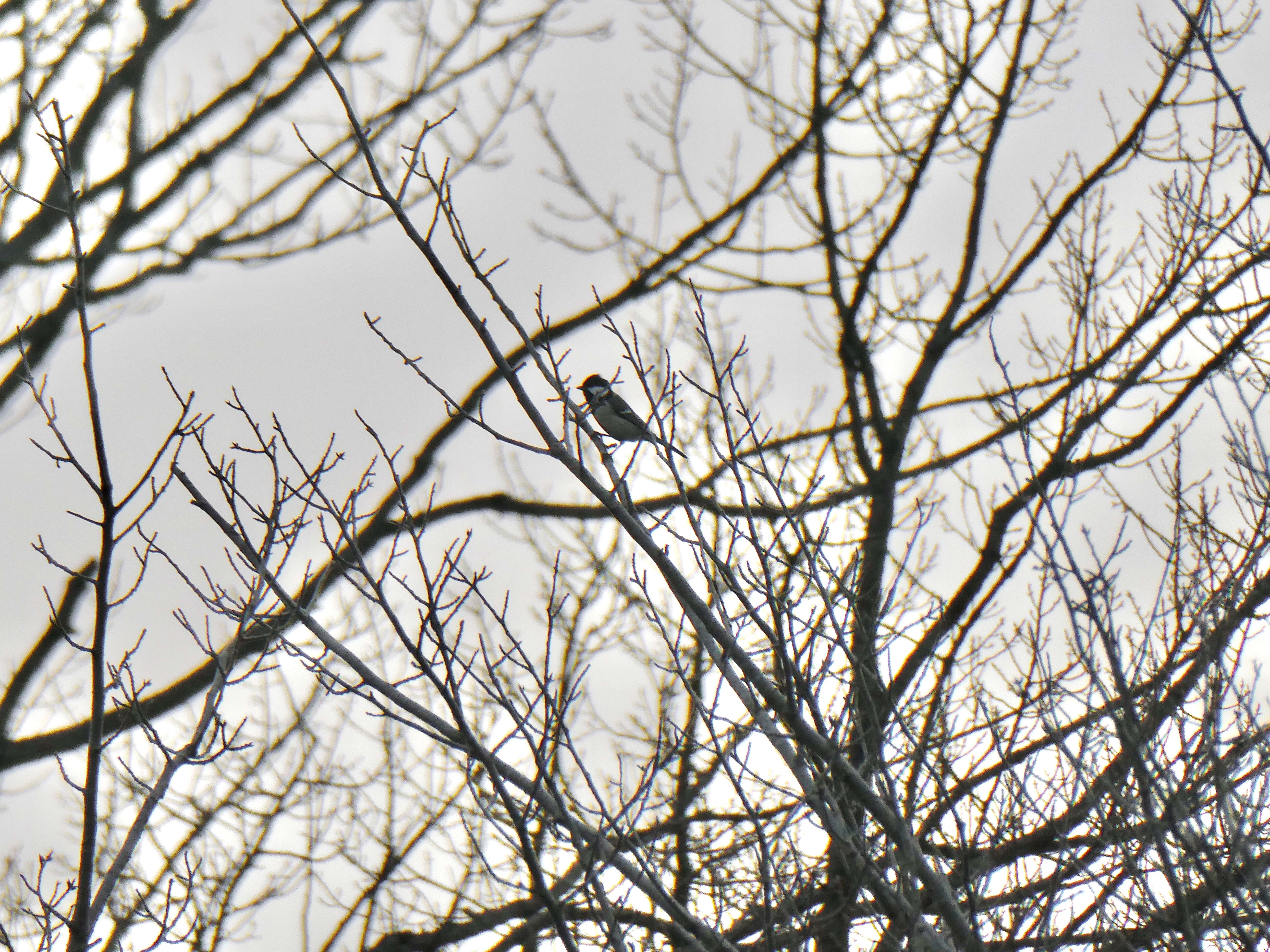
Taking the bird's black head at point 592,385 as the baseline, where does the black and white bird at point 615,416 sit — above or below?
below

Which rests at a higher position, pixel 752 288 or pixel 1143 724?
pixel 752 288

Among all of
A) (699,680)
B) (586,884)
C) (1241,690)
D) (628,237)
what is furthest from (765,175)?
(586,884)

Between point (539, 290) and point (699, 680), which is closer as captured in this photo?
point (539, 290)

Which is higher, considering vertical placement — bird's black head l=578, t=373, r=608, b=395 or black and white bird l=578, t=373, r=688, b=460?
bird's black head l=578, t=373, r=608, b=395

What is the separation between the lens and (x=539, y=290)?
3428 millimetres

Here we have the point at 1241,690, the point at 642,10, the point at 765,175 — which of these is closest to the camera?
the point at 1241,690

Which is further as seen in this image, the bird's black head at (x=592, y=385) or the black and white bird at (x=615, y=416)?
the bird's black head at (x=592, y=385)

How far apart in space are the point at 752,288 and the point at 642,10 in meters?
2.45

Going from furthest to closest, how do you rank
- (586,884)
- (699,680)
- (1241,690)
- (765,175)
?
(765,175) < (699,680) < (1241,690) < (586,884)

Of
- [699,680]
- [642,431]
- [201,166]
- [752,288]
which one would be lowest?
[642,431]

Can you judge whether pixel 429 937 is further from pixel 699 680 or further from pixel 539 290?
pixel 539 290

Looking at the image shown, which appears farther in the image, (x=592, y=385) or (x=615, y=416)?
(x=592, y=385)

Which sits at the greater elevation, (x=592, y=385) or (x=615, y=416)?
(x=592, y=385)

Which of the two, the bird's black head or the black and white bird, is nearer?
the black and white bird
